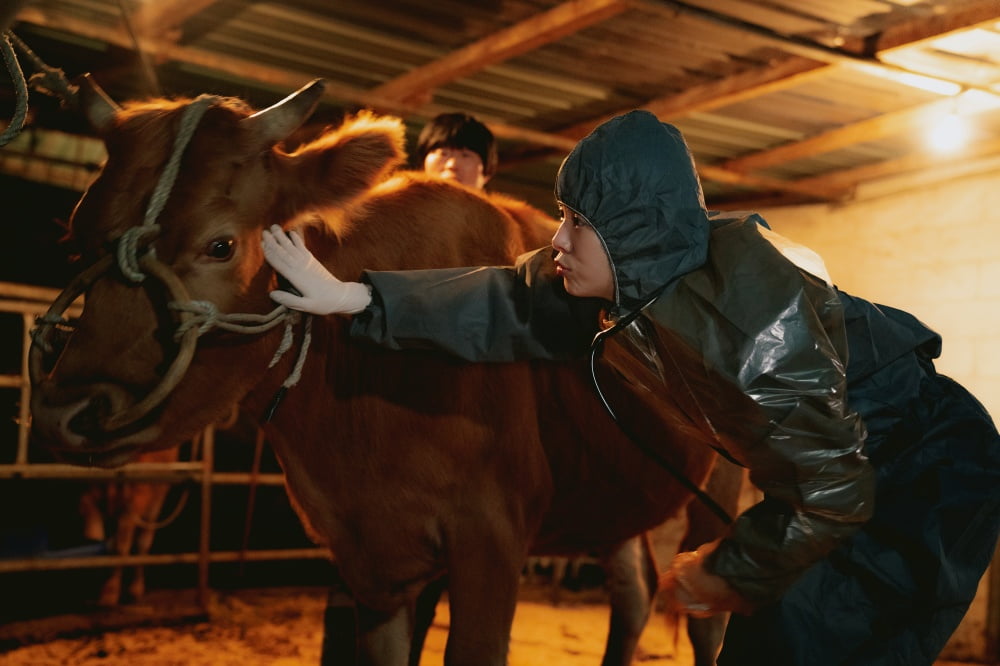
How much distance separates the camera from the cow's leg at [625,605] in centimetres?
437

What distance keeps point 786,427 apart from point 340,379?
1.36 meters

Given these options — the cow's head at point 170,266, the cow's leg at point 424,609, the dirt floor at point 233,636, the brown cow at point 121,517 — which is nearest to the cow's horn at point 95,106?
the cow's head at point 170,266

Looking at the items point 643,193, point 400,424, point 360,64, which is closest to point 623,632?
point 400,424

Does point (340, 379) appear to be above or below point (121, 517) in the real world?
above

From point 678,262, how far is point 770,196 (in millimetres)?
6822

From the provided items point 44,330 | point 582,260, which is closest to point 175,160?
point 44,330

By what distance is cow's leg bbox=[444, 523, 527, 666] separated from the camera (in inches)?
99.5

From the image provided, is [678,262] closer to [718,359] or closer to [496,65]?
[718,359]

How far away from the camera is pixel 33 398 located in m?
2.07

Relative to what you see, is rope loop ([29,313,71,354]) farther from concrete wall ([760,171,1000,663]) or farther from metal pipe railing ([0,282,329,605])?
concrete wall ([760,171,1000,663])

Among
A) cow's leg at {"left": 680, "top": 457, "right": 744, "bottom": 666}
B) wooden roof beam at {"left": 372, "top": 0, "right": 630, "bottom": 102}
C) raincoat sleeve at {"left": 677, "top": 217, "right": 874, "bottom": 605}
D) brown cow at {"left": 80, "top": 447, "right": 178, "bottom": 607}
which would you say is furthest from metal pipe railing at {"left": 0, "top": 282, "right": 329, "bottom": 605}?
raincoat sleeve at {"left": 677, "top": 217, "right": 874, "bottom": 605}

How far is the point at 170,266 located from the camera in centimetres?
215

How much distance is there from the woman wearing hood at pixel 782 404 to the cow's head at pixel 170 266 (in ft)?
0.53

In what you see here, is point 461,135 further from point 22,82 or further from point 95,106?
point 22,82
